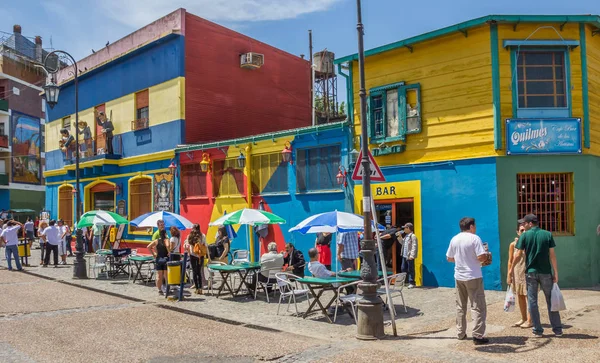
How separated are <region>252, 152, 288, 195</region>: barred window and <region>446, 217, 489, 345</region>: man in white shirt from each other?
9.62m

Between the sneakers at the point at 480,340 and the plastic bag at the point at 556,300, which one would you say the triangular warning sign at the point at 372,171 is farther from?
the plastic bag at the point at 556,300

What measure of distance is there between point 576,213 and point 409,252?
12.9 ft

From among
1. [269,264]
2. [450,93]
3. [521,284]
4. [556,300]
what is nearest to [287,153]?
[269,264]

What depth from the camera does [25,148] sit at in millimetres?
46906

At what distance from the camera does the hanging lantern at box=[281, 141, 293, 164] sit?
650 inches

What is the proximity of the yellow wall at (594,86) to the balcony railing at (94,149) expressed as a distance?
1789 centimetres

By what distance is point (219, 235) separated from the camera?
14547 millimetres

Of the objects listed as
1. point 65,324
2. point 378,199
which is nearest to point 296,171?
point 378,199

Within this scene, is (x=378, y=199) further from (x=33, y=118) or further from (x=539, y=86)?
(x=33, y=118)

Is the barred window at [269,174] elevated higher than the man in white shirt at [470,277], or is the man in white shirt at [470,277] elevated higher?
the barred window at [269,174]

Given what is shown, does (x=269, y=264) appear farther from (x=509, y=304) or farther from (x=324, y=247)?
(x=509, y=304)

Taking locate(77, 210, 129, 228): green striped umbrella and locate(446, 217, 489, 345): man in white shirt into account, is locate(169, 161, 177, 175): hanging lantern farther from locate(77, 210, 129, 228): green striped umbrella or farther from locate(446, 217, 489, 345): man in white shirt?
locate(446, 217, 489, 345): man in white shirt

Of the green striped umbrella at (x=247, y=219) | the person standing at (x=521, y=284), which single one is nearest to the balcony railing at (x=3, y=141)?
the green striped umbrella at (x=247, y=219)

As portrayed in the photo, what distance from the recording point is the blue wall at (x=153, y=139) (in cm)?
2067
